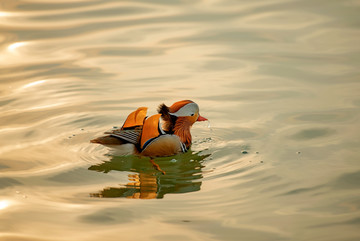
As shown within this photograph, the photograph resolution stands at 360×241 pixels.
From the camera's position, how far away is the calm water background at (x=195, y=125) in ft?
21.2

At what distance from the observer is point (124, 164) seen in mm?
7984

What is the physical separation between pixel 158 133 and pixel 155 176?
0.71 metres

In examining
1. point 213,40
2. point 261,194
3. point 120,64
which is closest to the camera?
point 261,194

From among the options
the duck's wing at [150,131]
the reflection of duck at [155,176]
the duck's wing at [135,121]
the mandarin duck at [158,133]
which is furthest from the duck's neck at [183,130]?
the duck's wing at [135,121]

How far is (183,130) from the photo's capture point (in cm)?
838

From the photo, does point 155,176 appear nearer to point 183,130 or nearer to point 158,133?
point 158,133

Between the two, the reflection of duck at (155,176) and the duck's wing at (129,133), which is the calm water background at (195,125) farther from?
the duck's wing at (129,133)

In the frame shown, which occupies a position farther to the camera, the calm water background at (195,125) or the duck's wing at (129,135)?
the duck's wing at (129,135)

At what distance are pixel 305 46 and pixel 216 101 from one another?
123 inches

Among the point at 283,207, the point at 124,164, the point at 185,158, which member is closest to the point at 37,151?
the point at 124,164

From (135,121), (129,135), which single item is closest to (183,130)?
(135,121)

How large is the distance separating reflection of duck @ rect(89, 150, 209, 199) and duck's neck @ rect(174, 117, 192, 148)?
0.16 m

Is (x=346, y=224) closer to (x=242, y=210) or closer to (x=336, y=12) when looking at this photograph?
(x=242, y=210)

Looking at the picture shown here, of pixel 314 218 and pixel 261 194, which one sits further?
pixel 261 194
